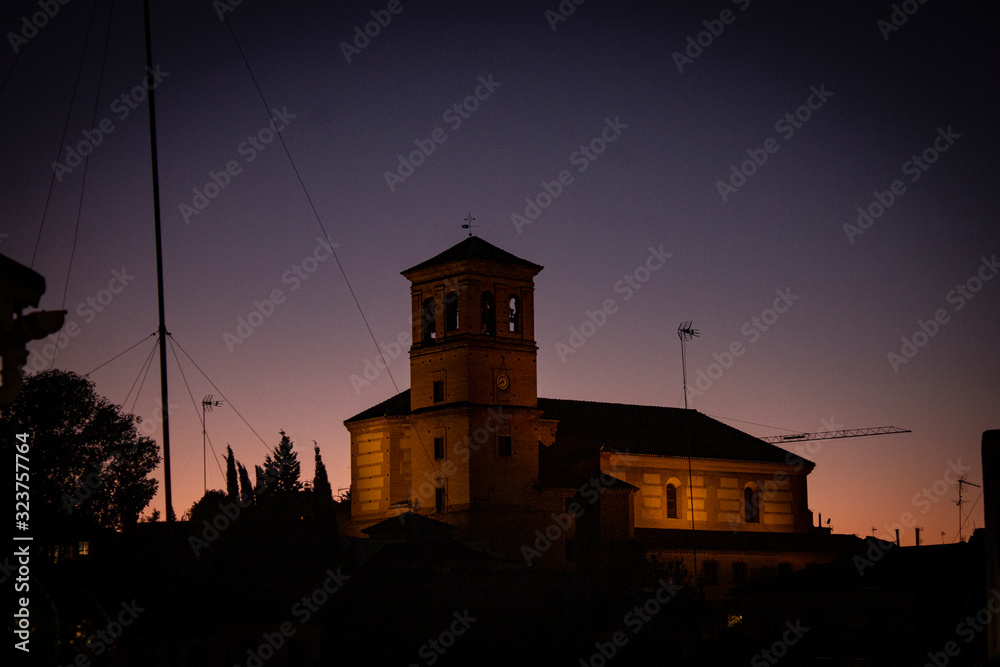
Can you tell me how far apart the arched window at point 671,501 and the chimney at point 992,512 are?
58.5 meters

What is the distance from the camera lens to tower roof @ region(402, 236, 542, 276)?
63781mm

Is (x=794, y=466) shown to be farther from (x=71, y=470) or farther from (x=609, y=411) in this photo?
(x=71, y=470)

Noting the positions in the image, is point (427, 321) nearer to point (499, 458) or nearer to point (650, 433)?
point (499, 458)

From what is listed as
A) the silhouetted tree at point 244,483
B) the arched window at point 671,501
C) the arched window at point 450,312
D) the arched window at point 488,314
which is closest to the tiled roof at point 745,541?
the arched window at point 671,501

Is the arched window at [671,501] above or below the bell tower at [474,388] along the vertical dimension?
below

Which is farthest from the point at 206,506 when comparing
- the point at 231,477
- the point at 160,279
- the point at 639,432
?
the point at 160,279

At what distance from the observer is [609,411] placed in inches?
2980

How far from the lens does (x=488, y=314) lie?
211 ft

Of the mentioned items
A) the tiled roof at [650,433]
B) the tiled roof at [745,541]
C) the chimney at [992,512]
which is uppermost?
the tiled roof at [650,433]

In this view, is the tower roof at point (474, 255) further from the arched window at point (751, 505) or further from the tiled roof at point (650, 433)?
the arched window at point (751, 505)

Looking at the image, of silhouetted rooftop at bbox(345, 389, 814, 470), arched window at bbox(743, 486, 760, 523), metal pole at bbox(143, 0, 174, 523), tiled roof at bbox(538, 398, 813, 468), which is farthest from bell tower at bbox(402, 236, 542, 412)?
metal pole at bbox(143, 0, 174, 523)

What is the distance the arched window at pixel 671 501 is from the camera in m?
71.7

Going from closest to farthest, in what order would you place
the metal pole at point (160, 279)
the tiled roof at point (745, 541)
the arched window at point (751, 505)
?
the metal pole at point (160, 279), the tiled roof at point (745, 541), the arched window at point (751, 505)

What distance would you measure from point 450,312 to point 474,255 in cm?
302
